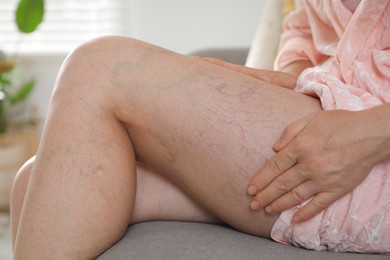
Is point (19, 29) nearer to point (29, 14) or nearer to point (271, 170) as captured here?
point (29, 14)

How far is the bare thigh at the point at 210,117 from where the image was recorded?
88cm

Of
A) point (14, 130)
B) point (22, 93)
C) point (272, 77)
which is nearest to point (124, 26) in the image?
point (22, 93)

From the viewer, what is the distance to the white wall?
104 inches

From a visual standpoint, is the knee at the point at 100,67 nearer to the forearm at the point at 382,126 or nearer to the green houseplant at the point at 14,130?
the forearm at the point at 382,126

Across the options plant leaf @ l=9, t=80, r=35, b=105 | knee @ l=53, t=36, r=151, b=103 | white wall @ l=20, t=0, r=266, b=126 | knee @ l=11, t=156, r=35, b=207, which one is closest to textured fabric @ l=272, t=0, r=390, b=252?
knee @ l=53, t=36, r=151, b=103

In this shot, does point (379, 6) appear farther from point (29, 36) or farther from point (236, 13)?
point (29, 36)

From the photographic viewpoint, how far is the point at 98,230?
89 centimetres

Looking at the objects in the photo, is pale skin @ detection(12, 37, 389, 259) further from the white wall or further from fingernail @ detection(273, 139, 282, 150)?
the white wall

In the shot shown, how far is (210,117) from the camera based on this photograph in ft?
2.88

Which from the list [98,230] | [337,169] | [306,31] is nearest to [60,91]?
[98,230]

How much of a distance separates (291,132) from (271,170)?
62 millimetres

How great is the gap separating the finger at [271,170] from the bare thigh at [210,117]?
1 centimetres

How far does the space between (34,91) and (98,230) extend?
216 centimetres

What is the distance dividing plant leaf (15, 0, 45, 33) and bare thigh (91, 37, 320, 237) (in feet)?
6.06
